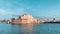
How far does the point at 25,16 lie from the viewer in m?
199

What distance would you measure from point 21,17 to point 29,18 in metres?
11.7

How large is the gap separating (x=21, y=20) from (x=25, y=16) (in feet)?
27.1

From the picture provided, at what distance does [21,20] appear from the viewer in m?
200

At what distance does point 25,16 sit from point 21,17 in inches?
235

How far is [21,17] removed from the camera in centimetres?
19900

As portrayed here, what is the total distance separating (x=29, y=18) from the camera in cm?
19962

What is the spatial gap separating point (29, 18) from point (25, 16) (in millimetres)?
6488

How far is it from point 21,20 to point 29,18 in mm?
11975
